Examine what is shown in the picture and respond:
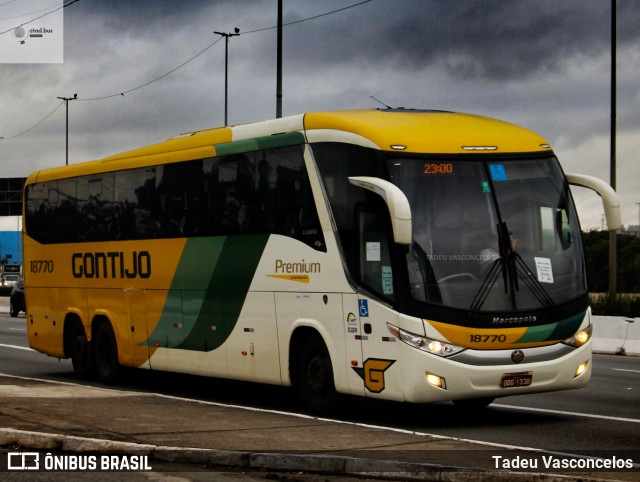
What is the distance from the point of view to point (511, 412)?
15.1 m

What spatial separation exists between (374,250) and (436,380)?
5.38 ft

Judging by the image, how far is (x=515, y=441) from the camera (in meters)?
12.2

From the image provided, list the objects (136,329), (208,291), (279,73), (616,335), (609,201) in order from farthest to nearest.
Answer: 1. (279,73)
2. (616,335)
3. (136,329)
4. (208,291)
5. (609,201)

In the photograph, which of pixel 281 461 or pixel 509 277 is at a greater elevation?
pixel 509 277

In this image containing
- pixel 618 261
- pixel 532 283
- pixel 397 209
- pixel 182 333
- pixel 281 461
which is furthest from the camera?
pixel 618 261

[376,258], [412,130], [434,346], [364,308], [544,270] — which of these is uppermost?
[412,130]

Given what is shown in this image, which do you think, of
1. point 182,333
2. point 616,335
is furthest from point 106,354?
point 616,335

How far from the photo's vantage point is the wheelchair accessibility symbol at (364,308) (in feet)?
45.4

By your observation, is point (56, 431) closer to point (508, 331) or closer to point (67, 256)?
point (508, 331)

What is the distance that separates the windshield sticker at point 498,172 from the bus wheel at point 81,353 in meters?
9.14

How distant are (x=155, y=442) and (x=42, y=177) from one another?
481 inches

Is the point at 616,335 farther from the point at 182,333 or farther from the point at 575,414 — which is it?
the point at 575,414

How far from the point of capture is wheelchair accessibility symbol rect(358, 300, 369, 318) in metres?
13.8

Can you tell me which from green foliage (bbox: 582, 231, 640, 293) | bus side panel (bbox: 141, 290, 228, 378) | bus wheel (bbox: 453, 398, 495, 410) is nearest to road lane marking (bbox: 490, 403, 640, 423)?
bus wheel (bbox: 453, 398, 495, 410)
